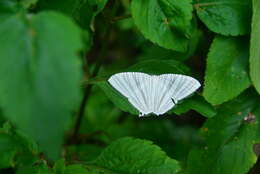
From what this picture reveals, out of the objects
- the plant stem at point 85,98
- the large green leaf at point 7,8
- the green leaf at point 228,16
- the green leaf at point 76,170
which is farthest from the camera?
the plant stem at point 85,98

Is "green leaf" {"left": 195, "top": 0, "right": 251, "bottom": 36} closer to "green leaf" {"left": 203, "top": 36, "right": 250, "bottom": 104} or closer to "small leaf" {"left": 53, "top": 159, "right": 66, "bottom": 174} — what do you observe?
"green leaf" {"left": 203, "top": 36, "right": 250, "bottom": 104}

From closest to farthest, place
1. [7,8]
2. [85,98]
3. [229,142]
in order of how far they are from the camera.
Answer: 1. [7,8]
2. [229,142]
3. [85,98]

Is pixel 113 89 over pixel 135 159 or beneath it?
over

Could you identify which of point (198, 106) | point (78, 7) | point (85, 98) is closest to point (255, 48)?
point (198, 106)

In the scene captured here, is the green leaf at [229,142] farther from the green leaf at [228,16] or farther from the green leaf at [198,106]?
the green leaf at [228,16]

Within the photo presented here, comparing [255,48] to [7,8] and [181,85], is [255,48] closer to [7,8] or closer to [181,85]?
[181,85]

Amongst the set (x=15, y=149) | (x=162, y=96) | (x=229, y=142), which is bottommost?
(x=229, y=142)

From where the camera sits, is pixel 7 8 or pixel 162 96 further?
pixel 162 96

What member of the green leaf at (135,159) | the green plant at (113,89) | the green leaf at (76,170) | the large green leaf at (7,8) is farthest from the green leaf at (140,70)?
the large green leaf at (7,8)
